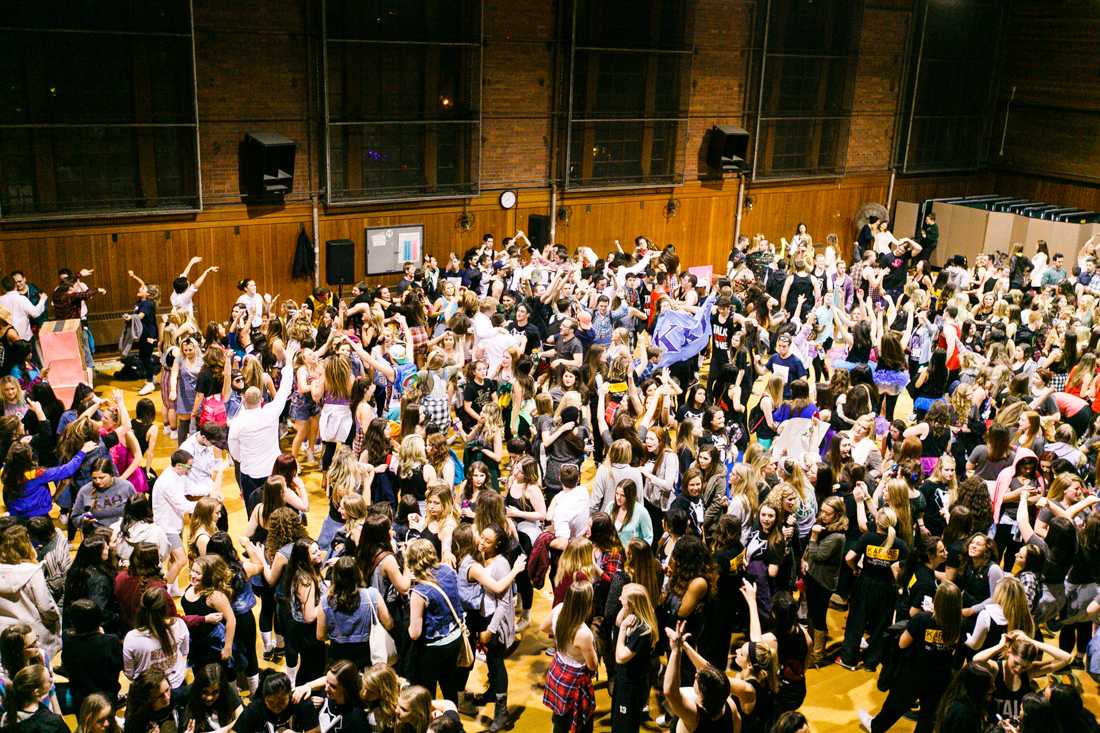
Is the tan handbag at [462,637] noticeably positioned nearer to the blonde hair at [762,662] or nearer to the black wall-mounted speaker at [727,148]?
the blonde hair at [762,662]

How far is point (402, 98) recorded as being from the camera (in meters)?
15.0

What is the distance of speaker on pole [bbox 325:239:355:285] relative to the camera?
1431 cm

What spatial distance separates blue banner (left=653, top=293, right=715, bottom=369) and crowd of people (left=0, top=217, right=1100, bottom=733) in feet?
0.33

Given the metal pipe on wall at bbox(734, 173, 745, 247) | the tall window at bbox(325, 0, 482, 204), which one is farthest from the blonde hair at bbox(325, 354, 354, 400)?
the metal pipe on wall at bbox(734, 173, 745, 247)

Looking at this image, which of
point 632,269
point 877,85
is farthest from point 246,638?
point 877,85

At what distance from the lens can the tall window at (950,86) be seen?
67.9 ft

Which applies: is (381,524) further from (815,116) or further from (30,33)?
(815,116)

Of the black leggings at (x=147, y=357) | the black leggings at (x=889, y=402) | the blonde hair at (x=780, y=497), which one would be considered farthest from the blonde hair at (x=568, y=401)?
the black leggings at (x=147, y=357)

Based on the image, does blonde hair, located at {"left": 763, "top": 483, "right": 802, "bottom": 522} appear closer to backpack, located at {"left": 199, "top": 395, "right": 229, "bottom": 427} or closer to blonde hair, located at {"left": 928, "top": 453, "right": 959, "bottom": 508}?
blonde hair, located at {"left": 928, "top": 453, "right": 959, "bottom": 508}

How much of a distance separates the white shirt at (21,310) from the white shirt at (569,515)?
7.08 meters

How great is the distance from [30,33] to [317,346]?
6194 mm

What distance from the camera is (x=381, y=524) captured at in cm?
535

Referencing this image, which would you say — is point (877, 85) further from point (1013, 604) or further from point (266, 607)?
point (266, 607)

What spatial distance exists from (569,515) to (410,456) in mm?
1182
